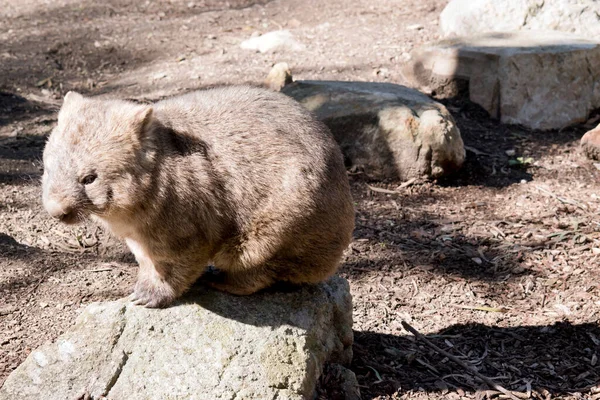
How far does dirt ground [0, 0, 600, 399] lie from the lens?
4598mm

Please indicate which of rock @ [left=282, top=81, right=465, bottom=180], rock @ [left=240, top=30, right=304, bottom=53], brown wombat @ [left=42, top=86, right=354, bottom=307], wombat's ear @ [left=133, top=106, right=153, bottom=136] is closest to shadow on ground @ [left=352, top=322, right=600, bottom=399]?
brown wombat @ [left=42, top=86, right=354, bottom=307]

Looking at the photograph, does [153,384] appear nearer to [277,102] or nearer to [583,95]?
[277,102]

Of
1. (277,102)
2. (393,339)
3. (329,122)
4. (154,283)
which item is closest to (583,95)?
(329,122)

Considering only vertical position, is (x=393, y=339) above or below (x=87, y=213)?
below

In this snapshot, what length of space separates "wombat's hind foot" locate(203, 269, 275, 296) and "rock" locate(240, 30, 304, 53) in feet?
21.8

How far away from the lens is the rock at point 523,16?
30.5 feet

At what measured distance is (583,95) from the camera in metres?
8.30

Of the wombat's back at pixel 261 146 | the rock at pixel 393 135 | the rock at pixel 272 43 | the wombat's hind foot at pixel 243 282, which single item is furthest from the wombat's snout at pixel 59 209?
the rock at pixel 272 43

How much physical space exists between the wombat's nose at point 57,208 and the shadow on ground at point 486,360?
2.04 metres

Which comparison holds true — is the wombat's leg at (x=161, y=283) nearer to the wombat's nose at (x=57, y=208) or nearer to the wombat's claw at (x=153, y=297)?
the wombat's claw at (x=153, y=297)

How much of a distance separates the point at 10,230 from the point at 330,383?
3053 mm

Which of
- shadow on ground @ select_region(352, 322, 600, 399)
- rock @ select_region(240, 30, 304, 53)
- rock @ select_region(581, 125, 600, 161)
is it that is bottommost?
shadow on ground @ select_region(352, 322, 600, 399)

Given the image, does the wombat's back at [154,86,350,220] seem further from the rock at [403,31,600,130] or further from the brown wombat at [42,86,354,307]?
the rock at [403,31,600,130]

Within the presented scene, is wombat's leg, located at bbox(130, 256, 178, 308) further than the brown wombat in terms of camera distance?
Yes
